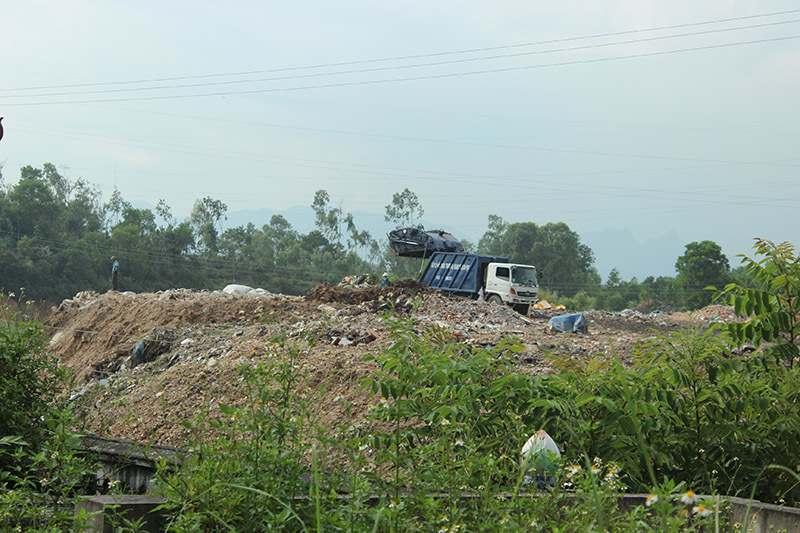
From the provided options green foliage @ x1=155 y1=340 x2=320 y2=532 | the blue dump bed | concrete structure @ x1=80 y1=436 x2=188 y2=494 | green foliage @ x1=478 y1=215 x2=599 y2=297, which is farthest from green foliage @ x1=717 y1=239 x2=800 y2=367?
green foliage @ x1=478 y1=215 x2=599 y2=297

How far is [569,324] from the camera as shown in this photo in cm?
1686

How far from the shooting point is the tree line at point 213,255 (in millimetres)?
43938

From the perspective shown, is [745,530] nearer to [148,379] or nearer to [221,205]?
[148,379]

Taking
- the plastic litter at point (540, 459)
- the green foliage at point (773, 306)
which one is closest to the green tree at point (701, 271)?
the green foliage at point (773, 306)

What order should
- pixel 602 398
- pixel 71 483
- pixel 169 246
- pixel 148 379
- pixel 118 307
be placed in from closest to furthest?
pixel 71 483
pixel 602 398
pixel 148 379
pixel 118 307
pixel 169 246

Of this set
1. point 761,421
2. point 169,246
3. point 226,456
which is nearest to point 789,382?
point 761,421

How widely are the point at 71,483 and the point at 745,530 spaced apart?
2.35m

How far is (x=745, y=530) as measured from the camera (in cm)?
211

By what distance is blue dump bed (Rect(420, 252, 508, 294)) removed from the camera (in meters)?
23.0

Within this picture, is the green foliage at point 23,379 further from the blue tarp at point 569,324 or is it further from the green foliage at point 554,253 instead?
the green foliage at point 554,253

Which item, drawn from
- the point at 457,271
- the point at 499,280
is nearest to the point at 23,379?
the point at 499,280

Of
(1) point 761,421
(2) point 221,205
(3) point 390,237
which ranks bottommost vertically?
(1) point 761,421

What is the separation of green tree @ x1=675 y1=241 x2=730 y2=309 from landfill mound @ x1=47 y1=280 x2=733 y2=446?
34.7m

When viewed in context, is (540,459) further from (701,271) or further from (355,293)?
(701,271)
